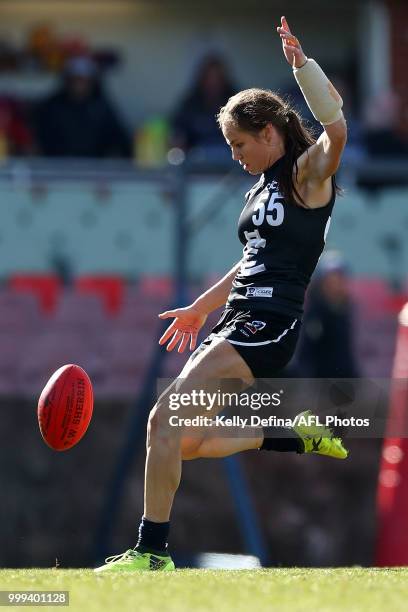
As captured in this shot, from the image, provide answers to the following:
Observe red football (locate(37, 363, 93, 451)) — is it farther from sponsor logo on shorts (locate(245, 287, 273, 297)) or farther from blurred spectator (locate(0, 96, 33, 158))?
blurred spectator (locate(0, 96, 33, 158))

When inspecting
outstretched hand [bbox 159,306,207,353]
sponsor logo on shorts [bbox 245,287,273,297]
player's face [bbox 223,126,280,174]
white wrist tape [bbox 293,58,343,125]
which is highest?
white wrist tape [bbox 293,58,343,125]

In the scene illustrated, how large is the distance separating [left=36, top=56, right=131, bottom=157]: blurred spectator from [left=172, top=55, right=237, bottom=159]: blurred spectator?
2.22 ft

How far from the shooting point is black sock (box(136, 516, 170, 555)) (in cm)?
639

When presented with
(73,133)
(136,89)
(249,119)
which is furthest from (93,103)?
(249,119)

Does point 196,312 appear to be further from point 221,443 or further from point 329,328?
point 329,328

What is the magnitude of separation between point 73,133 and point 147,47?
4038 millimetres

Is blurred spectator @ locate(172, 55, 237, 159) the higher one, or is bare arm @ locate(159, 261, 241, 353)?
blurred spectator @ locate(172, 55, 237, 159)

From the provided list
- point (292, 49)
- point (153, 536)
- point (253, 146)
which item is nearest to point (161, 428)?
point (153, 536)

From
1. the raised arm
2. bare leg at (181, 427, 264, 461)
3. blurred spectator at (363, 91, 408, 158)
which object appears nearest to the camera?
the raised arm

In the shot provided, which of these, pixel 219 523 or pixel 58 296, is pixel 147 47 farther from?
pixel 219 523

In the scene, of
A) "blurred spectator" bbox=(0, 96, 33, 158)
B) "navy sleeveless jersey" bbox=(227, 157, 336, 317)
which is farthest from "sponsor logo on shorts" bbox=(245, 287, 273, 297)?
"blurred spectator" bbox=(0, 96, 33, 158)

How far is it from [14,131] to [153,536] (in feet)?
31.4

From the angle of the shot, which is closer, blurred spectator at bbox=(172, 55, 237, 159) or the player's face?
the player's face

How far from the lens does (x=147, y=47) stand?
59.9ft
